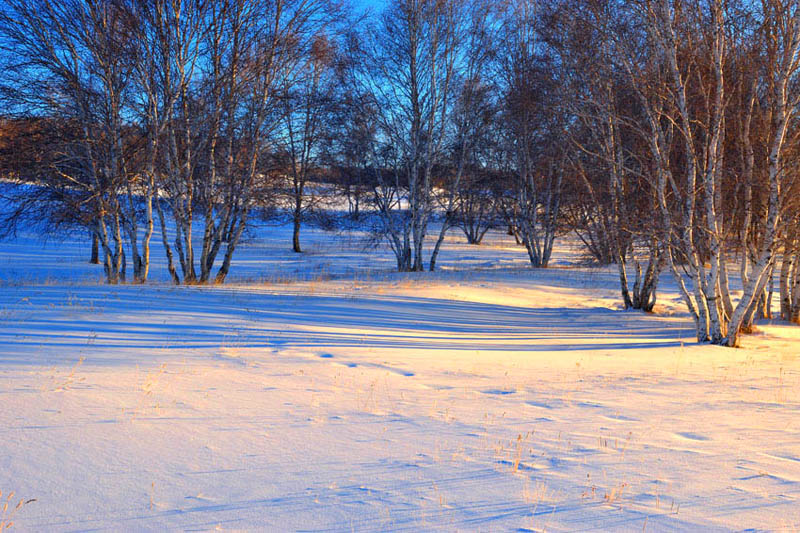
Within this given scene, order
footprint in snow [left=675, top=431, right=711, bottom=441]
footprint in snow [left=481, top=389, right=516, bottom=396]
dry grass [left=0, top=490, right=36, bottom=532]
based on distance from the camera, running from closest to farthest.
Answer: dry grass [left=0, top=490, right=36, bottom=532] → footprint in snow [left=675, top=431, right=711, bottom=441] → footprint in snow [left=481, top=389, right=516, bottom=396]

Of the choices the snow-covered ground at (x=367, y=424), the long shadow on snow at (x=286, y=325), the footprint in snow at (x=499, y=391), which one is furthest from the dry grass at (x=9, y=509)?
the footprint in snow at (x=499, y=391)

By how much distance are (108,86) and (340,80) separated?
8.53 m

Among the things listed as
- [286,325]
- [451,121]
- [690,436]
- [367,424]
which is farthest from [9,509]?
[451,121]

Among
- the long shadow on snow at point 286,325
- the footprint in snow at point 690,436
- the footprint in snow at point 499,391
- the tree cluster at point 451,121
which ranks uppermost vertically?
the tree cluster at point 451,121

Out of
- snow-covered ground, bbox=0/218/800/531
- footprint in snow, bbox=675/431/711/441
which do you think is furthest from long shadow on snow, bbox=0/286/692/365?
footprint in snow, bbox=675/431/711/441

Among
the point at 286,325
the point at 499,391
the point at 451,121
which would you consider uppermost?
the point at 451,121

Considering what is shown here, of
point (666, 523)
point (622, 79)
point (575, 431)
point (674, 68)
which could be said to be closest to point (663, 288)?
point (622, 79)

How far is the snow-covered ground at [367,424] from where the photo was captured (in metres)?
3.32

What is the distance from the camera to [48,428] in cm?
429

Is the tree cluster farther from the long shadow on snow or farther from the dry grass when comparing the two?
the dry grass

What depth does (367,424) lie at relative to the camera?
4.88 metres

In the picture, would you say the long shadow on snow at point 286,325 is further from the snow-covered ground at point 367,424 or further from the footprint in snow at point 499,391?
the footprint in snow at point 499,391

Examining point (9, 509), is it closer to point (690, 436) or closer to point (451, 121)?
point (690, 436)

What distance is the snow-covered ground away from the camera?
3.32 m
